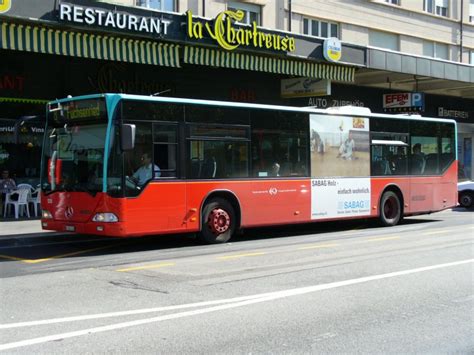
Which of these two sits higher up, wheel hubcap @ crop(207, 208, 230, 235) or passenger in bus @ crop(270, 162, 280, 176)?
passenger in bus @ crop(270, 162, 280, 176)

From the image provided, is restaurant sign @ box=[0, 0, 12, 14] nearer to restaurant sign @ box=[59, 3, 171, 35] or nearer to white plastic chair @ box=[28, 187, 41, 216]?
restaurant sign @ box=[59, 3, 171, 35]

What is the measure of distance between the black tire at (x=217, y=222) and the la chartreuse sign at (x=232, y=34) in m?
6.93

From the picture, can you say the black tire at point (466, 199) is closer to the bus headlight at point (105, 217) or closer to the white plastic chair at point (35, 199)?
the white plastic chair at point (35, 199)

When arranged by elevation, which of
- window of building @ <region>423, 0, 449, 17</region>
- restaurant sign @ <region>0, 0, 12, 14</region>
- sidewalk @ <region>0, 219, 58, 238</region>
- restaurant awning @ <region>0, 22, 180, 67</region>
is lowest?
sidewalk @ <region>0, 219, 58, 238</region>

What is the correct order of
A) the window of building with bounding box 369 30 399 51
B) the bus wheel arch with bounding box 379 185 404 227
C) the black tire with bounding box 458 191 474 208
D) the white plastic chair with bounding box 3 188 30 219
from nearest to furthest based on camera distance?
the bus wheel arch with bounding box 379 185 404 227
the white plastic chair with bounding box 3 188 30 219
the black tire with bounding box 458 191 474 208
the window of building with bounding box 369 30 399 51

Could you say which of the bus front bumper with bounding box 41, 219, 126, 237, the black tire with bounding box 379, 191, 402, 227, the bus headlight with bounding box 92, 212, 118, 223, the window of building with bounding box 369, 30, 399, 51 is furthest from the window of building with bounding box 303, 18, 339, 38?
the bus headlight with bounding box 92, 212, 118, 223

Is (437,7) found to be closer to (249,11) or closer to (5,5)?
(249,11)

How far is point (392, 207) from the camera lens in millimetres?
16000

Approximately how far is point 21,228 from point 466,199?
1621 centimetres

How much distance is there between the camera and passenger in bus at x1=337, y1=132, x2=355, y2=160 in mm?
14336

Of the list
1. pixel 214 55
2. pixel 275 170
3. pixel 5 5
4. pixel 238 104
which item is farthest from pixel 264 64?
pixel 5 5

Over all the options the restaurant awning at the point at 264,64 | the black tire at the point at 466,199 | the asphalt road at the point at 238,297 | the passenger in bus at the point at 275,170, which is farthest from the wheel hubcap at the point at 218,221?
the black tire at the point at 466,199

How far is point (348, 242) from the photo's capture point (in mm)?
12367

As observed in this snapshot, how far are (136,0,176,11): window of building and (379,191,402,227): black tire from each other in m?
10.3
